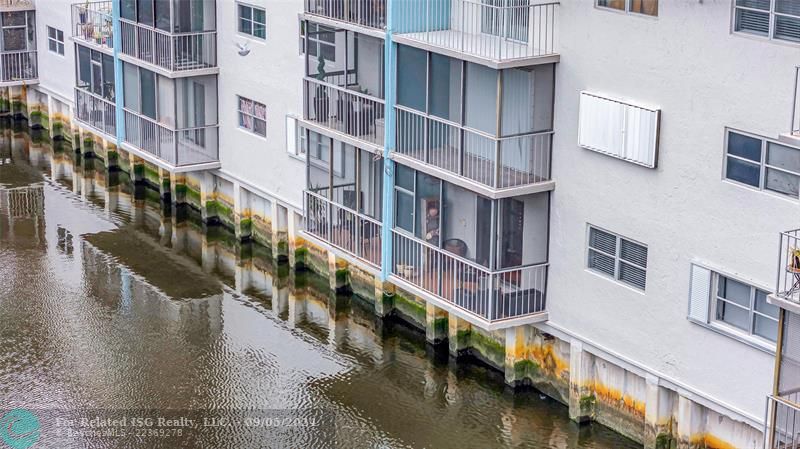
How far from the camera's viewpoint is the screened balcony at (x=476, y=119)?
29.8m

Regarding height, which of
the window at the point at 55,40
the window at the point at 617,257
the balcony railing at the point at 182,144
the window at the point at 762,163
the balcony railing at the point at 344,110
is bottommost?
the balcony railing at the point at 182,144

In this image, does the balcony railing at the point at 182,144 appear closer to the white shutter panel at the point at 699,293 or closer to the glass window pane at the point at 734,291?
the white shutter panel at the point at 699,293

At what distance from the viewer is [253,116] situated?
4228 cm

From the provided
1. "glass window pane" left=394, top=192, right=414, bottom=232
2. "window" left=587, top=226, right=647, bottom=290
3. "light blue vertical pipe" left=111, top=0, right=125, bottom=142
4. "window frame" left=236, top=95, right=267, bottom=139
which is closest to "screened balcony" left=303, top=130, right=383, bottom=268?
"glass window pane" left=394, top=192, right=414, bottom=232

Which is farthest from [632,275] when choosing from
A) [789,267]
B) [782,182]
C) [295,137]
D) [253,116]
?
[253,116]

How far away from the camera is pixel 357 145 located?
3394 centimetres

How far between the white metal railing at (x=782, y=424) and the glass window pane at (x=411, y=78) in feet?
38.2

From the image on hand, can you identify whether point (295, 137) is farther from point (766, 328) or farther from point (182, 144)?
point (766, 328)

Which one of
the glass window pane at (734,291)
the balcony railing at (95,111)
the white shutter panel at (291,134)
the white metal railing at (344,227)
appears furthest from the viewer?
the balcony railing at (95,111)

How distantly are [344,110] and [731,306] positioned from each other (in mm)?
11907

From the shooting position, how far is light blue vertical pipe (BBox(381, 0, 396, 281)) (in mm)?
32125

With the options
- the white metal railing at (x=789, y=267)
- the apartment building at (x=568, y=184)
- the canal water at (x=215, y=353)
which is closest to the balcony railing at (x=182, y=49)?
Answer: the apartment building at (x=568, y=184)

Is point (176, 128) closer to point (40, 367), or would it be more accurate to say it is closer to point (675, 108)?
point (40, 367)

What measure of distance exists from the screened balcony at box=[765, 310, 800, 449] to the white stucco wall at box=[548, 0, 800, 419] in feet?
6.80
